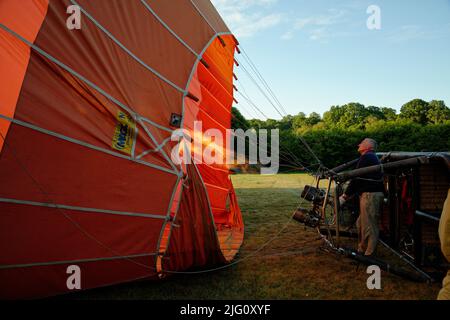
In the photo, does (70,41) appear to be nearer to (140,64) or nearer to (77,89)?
(77,89)

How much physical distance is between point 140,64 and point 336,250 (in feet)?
10.1

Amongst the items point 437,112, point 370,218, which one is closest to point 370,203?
point 370,218

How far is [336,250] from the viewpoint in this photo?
3654 millimetres

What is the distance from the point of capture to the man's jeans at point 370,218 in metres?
4.04

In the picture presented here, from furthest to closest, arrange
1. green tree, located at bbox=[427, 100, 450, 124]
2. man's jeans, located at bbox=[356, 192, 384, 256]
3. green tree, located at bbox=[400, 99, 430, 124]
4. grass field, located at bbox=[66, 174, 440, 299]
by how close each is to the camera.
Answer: green tree, located at bbox=[400, 99, 430, 124] < green tree, located at bbox=[427, 100, 450, 124] < man's jeans, located at bbox=[356, 192, 384, 256] < grass field, located at bbox=[66, 174, 440, 299]

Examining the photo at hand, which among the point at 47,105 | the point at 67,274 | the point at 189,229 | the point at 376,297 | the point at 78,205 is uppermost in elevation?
the point at 47,105

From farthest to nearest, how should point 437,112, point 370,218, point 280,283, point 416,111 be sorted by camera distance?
1. point 416,111
2. point 437,112
3. point 370,218
4. point 280,283

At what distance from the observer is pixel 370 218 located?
13.4 ft

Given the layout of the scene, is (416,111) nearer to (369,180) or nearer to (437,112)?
(437,112)

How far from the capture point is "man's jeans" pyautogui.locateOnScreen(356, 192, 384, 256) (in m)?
4.04

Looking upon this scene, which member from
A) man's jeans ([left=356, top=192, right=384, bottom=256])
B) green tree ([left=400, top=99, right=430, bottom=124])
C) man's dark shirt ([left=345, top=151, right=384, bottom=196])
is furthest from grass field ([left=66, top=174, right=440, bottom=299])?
green tree ([left=400, top=99, right=430, bottom=124])

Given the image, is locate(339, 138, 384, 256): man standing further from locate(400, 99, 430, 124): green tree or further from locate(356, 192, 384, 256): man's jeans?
locate(400, 99, 430, 124): green tree

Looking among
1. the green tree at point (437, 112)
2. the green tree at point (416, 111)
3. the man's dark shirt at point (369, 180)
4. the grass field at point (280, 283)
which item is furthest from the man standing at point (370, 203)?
the green tree at point (416, 111)
